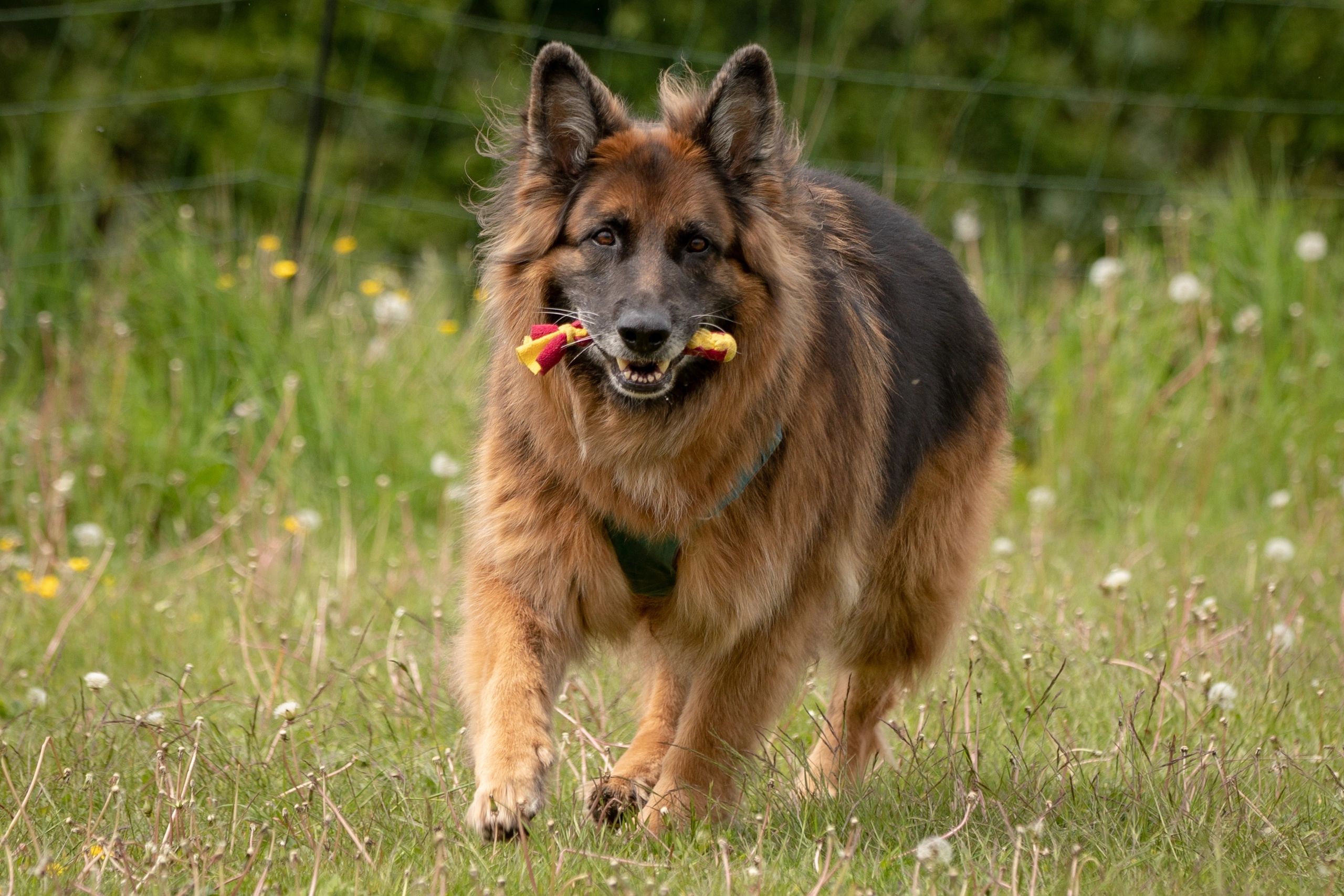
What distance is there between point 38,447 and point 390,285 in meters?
2.20

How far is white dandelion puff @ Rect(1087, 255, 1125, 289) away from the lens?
718 centimetres

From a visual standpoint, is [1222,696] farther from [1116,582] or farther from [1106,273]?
[1106,273]

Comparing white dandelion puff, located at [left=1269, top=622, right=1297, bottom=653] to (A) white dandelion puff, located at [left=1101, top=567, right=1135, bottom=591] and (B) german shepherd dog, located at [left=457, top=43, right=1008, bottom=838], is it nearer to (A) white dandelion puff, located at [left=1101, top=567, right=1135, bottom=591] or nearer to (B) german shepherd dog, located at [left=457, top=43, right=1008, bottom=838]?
(A) white dandelion puff, located at [left=1101, top=567, right=1135, bottom=591]

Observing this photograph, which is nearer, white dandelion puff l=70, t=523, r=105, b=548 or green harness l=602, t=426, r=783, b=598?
green harness l=602, t=426, r=783, b=598

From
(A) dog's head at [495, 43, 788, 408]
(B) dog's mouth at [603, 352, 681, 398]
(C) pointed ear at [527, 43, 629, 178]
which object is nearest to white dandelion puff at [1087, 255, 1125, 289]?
(A) dog's head at [495, 43, 788, 408]

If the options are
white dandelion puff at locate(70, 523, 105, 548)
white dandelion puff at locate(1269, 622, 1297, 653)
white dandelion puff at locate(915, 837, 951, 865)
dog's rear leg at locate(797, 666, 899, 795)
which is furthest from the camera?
white dandelion puff at locate(70, 523, 105, 548)

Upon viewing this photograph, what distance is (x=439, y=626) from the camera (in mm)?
4566

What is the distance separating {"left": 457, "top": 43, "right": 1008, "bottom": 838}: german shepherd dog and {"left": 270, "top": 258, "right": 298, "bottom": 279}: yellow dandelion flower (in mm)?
3091

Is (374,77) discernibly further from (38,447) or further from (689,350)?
(689,350)

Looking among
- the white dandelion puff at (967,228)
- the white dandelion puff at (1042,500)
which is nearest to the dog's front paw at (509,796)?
the white dandelion puff at (1042,500)

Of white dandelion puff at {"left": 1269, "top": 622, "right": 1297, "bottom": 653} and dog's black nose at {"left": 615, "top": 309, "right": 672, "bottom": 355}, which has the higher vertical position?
dog's black nose at {"left": 615, "top": 309, "right": 672, "bottom": 355}

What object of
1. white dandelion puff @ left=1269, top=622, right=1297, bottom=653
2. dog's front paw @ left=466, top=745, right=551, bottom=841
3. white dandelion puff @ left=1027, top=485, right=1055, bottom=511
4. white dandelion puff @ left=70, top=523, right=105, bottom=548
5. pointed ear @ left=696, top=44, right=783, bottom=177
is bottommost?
white dandelion puff @ left=70, top=523, right=105, bottom=548

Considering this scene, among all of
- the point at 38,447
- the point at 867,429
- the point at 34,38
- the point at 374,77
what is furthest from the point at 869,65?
the point at 867,429

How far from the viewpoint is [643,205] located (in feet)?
11.7
